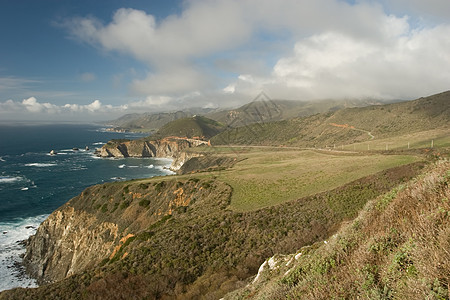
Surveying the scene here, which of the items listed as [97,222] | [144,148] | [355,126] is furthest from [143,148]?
[97,222]

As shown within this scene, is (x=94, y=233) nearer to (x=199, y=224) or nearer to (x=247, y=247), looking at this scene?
(x=199, y=224)

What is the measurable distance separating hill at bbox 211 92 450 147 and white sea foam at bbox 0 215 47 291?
289 ft

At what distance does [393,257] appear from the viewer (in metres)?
5.04

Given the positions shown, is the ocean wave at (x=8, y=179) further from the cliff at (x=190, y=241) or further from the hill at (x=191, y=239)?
the cliff at (x=190, y=241)

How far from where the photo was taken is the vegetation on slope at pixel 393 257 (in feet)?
13.3

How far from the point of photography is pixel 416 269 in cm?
433

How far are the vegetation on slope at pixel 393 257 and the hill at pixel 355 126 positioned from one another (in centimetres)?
8291

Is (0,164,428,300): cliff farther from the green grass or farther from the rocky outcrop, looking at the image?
the green grass

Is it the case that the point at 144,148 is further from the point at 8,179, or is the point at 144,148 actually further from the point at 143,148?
the point at 8,179

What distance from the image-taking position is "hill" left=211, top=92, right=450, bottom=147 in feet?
278

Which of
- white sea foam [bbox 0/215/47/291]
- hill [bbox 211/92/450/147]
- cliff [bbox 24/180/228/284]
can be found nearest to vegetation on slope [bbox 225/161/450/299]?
cliff [bbox 24/180/228/284]

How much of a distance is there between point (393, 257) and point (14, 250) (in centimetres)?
5354

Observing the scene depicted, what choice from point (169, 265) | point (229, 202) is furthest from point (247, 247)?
point (229, 202)

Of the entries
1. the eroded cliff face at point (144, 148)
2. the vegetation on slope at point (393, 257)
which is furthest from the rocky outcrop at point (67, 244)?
the eroded cliff face at point (144, 148)
